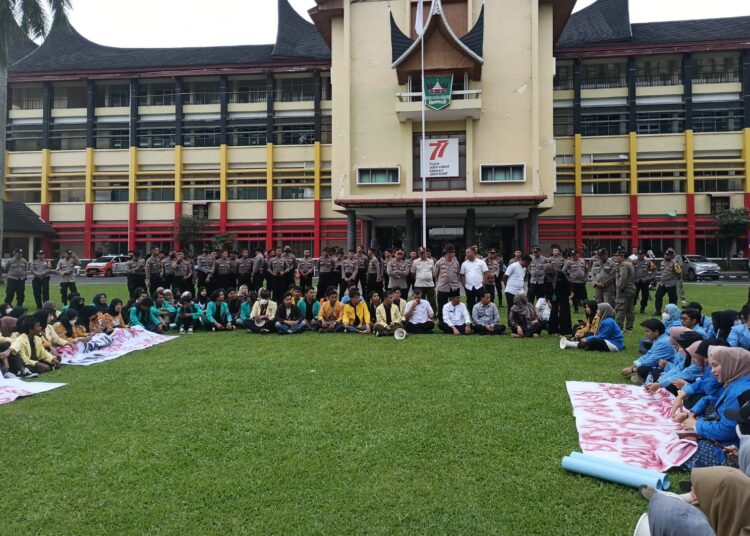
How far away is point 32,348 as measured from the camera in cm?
829

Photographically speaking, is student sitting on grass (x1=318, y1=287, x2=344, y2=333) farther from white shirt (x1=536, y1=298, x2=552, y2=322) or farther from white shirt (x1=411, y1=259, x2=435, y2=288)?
white shirt (x1=536, y1=298, x2=552, y2=322)

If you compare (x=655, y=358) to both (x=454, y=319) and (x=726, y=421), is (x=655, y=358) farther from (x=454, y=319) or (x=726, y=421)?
(x=454, y=319)

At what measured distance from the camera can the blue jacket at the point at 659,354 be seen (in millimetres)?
7047

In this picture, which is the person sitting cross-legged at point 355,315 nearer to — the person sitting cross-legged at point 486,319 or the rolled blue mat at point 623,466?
the person sitting cross-legged at point 486,319

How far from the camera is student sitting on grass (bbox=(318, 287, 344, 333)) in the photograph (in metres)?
11.9

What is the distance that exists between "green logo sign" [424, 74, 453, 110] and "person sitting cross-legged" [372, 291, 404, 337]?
15860 millimetres

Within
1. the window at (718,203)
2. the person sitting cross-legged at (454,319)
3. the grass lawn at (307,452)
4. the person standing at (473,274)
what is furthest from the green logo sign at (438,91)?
the window at (718,203)

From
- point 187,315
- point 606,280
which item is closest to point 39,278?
point 187,315

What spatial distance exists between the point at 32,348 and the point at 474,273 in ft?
28.1

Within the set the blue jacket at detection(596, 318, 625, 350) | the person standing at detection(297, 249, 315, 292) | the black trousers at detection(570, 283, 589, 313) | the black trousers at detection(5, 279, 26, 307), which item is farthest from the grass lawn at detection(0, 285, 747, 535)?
the black trousers at detection(5, 279, 26, 307)

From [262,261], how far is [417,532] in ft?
40.2

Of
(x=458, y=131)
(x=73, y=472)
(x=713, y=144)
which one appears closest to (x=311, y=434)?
Answer: (x=73, y=472)

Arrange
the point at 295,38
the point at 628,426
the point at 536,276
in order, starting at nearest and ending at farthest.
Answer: the point at 628,426 → the point at 536,276 → the point at 295,38

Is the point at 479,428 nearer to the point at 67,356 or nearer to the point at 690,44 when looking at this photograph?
the point at 67,356
